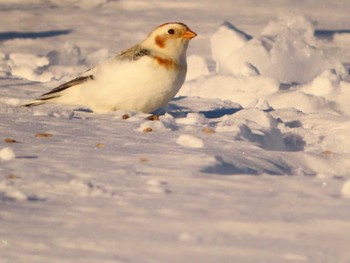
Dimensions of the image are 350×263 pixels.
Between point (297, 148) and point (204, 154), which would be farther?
point (297, 148)

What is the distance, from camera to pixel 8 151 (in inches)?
203

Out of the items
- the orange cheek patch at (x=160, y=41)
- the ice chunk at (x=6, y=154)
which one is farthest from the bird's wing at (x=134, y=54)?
the ice chunk at (x=6, y=154)

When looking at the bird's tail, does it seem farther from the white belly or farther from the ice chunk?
the ice chunk

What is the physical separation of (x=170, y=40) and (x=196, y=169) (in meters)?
2.00

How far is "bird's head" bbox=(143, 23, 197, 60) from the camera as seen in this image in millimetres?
6621

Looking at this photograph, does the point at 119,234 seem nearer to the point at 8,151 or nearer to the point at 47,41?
the point at 8,151

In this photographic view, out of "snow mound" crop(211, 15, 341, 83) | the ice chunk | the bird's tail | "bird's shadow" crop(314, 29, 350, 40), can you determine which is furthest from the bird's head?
"bird's shadow" crop(314, 29, 350, 40)

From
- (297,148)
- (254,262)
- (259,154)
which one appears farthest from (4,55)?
(254,262)

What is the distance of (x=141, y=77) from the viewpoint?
6445 millimetres

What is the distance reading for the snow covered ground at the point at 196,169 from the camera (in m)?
3.72

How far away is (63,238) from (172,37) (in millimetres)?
3145

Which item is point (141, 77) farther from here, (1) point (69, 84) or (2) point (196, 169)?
(2) point (196, 169)

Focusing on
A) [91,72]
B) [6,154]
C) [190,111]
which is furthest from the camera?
[190,111]

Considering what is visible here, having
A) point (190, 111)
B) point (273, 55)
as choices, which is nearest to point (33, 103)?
point (190, 111)
